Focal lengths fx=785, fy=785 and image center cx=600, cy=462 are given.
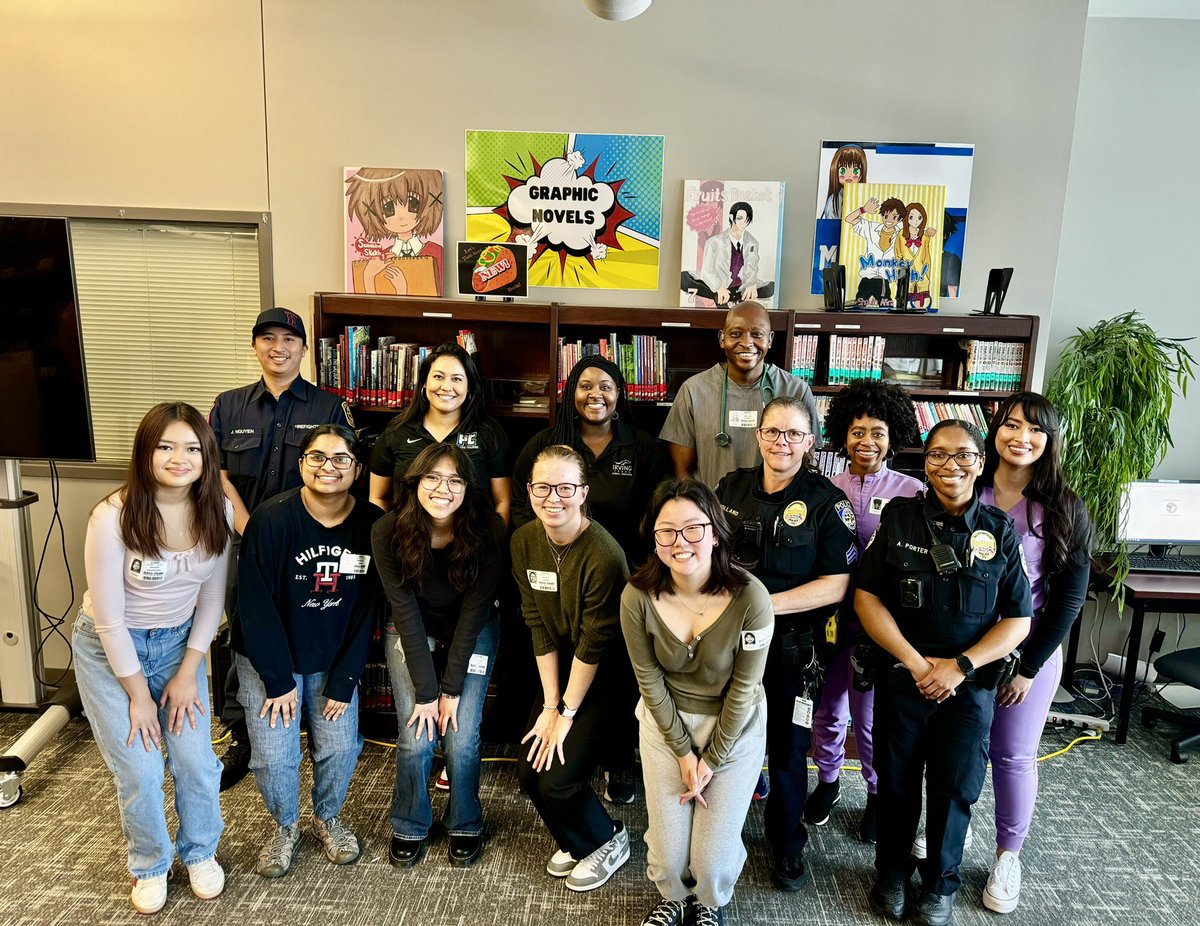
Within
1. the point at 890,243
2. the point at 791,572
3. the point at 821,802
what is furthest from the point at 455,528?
the point at 890,243

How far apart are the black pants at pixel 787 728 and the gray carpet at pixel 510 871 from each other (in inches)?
10.3

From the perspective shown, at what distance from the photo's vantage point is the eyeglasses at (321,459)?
2.45m

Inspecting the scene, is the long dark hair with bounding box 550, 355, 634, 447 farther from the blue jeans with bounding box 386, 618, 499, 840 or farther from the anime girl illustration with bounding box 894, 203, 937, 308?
the anime girl illustration with bounding box 894, 203, 937, 308

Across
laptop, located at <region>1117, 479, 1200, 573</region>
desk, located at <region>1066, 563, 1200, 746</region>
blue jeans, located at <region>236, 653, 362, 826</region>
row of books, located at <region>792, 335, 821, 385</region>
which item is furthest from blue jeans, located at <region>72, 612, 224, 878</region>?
laptop, located at <region>1117, 479, 1200, 573</region>

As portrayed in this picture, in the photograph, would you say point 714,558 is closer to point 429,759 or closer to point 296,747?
point 429,759

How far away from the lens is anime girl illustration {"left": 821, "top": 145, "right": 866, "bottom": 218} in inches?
→ 146

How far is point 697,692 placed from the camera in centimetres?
233

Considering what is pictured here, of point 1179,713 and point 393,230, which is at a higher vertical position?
point 393,230

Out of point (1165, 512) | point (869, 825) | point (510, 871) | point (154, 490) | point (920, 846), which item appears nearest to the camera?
point (154, 490)

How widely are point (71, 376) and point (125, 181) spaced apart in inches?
45.8

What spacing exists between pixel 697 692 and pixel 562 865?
83cm

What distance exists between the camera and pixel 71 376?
313cm

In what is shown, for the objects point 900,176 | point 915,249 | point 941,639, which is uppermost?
point 900,176

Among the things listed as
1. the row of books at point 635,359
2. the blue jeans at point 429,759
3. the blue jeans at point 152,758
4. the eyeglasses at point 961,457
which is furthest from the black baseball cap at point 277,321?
the eyeglasses at point 961,457
